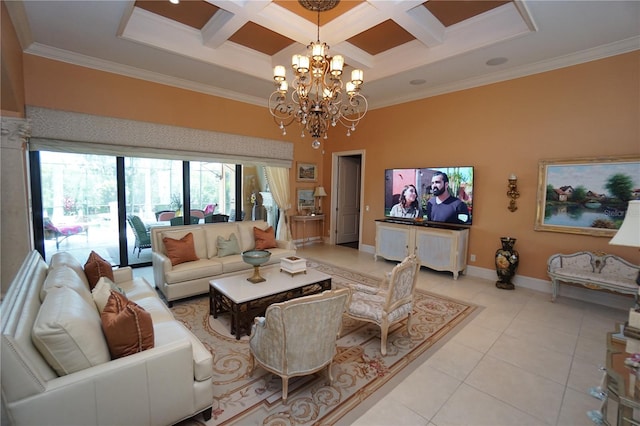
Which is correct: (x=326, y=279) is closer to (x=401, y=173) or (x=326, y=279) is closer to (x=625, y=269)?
(x=401, y=173)

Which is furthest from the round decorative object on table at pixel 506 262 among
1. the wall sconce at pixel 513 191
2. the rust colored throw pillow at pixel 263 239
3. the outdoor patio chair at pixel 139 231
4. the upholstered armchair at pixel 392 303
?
the outdoor patio chair at pixel 139 231

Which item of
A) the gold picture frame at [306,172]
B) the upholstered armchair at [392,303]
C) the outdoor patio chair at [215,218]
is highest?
the gold picture frame at [306,172]

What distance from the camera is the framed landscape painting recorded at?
12.0 ft

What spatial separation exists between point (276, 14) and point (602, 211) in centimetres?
492

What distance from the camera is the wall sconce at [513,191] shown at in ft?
14.8

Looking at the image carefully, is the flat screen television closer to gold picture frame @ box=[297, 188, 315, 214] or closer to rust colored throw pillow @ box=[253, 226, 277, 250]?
gold picture frame @ box=[297, 188, 315, 214]

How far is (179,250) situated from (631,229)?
451 cm

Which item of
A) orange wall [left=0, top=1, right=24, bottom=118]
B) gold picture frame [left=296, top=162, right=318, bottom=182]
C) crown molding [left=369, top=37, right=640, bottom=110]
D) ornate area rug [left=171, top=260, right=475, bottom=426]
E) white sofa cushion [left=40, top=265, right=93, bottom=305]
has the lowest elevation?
ornate area rug [left=171, top=260, right=475, bottom=426]

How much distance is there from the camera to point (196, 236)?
14.5ft

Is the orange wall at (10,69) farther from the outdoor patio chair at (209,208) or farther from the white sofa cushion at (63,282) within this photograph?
the outdoor patio chair at (209,208)

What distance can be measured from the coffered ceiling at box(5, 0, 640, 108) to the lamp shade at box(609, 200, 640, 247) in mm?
2386

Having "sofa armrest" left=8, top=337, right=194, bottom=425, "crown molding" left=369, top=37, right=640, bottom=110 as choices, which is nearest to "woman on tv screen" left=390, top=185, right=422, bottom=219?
"crown molding" left=369, top=37, right=640, bottom=110

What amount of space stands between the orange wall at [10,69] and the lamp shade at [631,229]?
4.93 metres

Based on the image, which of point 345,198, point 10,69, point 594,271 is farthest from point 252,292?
point 345,198
